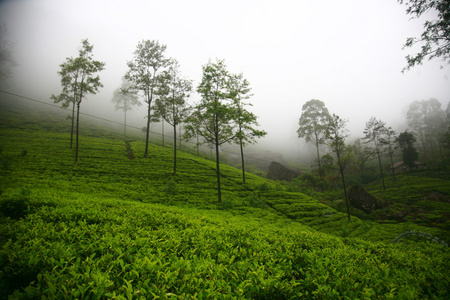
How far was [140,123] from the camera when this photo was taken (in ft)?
332

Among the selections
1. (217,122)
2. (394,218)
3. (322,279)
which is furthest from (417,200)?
(322,279)

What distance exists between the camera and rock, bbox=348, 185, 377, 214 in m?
20.8

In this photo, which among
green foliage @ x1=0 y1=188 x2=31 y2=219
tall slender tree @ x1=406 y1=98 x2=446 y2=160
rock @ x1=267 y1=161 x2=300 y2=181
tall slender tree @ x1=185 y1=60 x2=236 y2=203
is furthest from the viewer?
tall slender tree @ x1=406 y1=98 x2=446 y2=160

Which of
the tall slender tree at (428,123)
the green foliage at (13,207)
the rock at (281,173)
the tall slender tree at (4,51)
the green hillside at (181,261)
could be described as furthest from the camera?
the tall slender tree at (428,123)

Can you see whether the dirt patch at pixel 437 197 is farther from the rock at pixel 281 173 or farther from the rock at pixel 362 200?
the rock at pixel 281 173

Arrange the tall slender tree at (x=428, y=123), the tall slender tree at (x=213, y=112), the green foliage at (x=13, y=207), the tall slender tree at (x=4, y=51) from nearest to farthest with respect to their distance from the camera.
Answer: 1. the green foliage at (x=13, y=207)
2. the tall slender tree at (x=213, y=112)
3. the tall slender tree at (x=4, y=51)
4. the tall slender tree at (x=428, y=123)

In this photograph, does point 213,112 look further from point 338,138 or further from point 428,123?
point 428,123

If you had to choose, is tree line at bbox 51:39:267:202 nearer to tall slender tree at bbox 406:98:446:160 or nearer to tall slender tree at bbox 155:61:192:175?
tall slender tree at bbox 155:61:192:175

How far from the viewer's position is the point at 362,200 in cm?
2131

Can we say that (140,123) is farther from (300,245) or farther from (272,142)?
(300,245)

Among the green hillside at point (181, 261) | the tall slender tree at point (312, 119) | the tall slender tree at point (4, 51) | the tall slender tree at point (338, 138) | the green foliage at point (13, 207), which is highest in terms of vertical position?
the tall slender tree at point (4, 51)

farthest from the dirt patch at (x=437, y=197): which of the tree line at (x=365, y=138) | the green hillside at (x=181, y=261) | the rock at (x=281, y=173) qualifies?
the green hillside at (x=181, y=261)

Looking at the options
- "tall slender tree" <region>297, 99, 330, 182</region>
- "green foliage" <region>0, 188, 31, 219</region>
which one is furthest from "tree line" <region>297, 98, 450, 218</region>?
"green foliage" <region>0, 188, 31, 219</region>

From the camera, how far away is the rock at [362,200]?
68.3 ft
